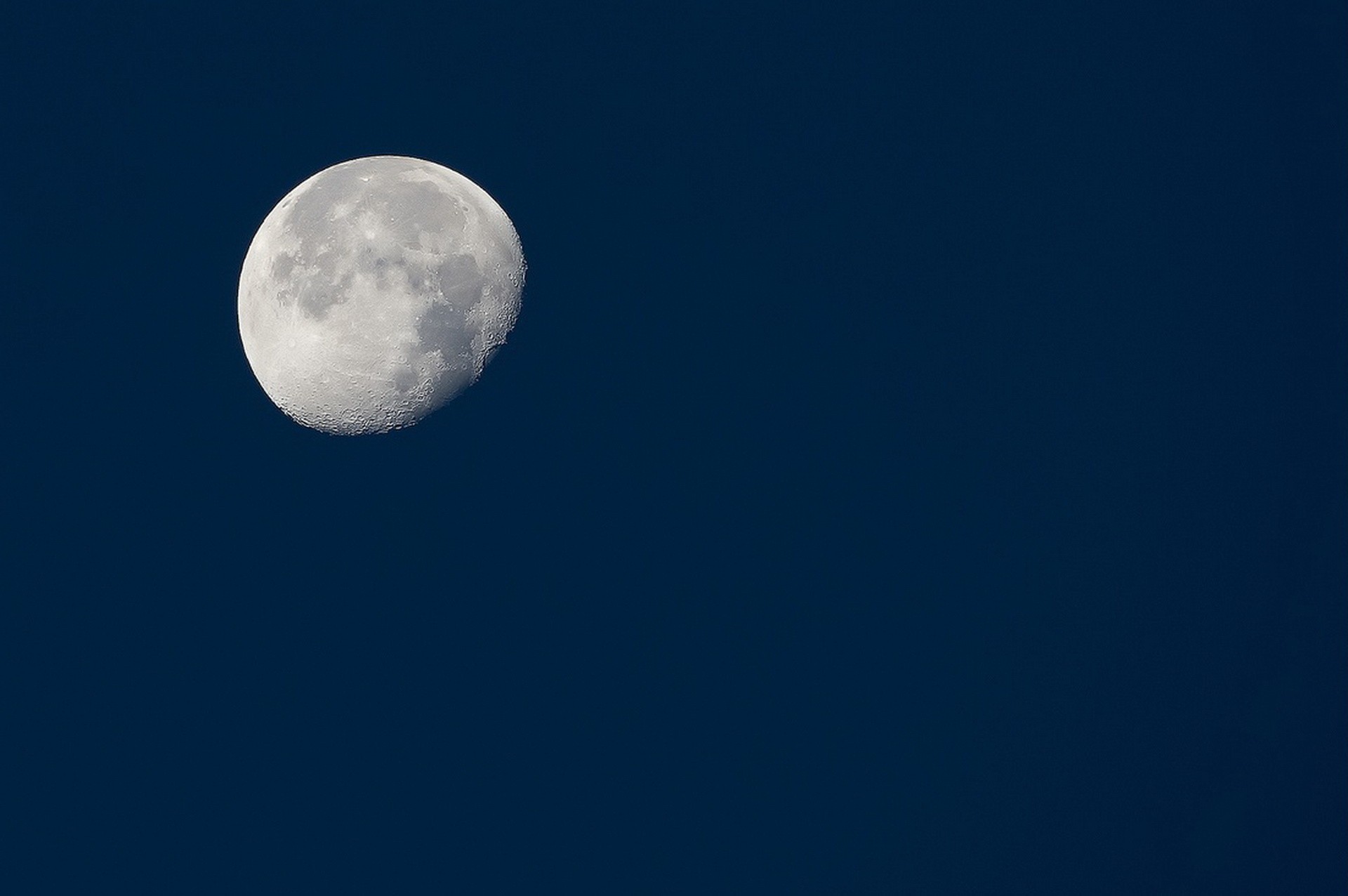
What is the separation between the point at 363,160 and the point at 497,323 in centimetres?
350

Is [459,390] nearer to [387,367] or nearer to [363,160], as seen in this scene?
[387,367]

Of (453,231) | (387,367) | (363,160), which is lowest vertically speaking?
(387,367)

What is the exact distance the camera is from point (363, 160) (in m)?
19.1

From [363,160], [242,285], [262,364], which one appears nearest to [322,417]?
[262,364]

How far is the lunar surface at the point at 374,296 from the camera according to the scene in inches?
691

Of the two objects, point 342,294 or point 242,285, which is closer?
point 342,294

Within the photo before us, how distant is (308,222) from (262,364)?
239 centimetres

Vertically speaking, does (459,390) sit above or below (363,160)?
below

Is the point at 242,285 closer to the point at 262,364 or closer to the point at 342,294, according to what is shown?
the point at 262,364

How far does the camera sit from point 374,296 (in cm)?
1741

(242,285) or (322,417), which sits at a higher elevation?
(242,285)

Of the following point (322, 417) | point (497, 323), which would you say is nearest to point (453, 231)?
point (497, 323)

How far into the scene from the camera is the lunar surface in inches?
691

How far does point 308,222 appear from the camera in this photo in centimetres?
1811
